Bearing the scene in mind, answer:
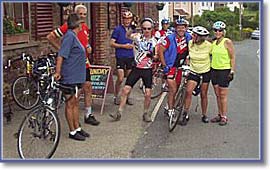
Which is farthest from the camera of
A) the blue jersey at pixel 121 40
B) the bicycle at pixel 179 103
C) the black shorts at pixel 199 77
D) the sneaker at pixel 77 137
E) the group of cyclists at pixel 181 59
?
the blue jersey at pixel 121 40

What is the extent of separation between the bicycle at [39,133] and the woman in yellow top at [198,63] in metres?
2.23

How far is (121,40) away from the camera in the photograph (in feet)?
25.5

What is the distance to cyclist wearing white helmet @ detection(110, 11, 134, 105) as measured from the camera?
7660 mm

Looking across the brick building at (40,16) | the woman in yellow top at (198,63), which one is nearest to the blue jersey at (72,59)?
the brick building at (40,16)

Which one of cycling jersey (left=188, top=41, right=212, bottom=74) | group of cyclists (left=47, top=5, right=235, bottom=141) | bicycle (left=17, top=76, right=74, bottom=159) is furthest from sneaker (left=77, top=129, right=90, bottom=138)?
cycling jersey (left=188, top=41, right=212, bottom=74)

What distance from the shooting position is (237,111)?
8.09m

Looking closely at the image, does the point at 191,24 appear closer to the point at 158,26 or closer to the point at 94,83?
the point at 94,83

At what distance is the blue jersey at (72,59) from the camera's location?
570 cm

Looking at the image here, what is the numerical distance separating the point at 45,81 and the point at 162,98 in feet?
9.41

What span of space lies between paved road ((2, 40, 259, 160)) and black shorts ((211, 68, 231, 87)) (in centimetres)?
56

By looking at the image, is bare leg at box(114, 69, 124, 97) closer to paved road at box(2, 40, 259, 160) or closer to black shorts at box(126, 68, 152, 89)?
paved road at box(2, 40, 259, 160)

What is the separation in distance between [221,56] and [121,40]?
5.27 ft

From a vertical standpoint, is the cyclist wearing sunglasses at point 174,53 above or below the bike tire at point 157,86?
above

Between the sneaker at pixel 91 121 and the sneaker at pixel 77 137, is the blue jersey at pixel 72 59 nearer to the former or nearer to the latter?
the sneaker at pixel 77 137
